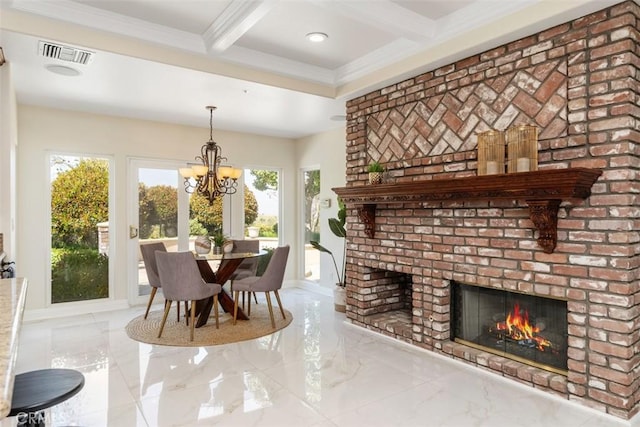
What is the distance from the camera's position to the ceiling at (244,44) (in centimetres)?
283

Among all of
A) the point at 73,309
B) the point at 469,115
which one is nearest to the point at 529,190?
the point at 469,115

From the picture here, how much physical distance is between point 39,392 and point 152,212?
13.9 feet

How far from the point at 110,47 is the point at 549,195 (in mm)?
3350

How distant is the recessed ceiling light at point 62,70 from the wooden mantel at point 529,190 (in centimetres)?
294

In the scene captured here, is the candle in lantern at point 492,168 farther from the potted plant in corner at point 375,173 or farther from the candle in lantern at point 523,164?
the potted plant in corner at point 375,173

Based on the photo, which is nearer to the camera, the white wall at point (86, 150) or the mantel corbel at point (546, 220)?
the mantel corbel at point (546, 220)

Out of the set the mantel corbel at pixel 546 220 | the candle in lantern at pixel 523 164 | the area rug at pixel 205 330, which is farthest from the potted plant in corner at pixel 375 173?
the area rug at pixel 205 330

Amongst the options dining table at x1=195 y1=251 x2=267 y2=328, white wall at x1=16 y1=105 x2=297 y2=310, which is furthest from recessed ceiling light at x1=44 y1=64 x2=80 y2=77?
dining table at x1=195 y1=251 x2=267 y2=328

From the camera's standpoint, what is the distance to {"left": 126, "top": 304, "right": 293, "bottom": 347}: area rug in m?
3.85

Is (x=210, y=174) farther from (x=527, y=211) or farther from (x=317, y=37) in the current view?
(x=527, y=211)

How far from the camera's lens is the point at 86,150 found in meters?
4.99

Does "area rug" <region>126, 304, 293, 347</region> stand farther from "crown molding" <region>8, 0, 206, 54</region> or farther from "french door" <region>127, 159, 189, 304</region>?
"crown molding" <region>8, 0, 206, 54</region>

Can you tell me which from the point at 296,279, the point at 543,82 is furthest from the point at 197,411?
the point at 296,279

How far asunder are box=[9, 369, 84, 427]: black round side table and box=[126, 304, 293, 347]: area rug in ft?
7.13
